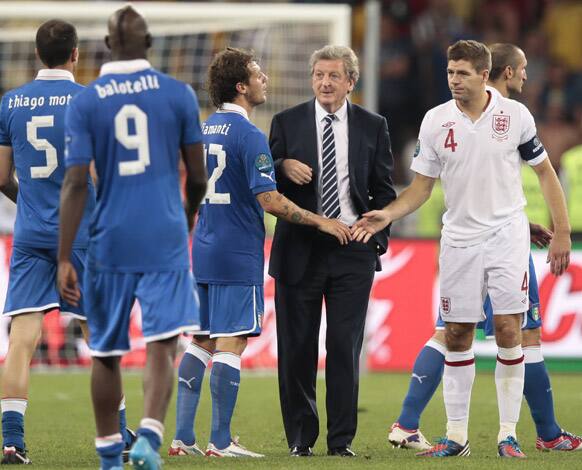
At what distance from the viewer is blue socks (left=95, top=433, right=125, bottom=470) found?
20.2 ft

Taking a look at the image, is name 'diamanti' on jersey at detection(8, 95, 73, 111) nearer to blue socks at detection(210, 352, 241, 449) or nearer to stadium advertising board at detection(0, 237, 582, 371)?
blue socks at detection(210, 352, 241, 449)

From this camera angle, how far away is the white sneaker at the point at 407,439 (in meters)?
8.34

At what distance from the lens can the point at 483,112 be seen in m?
7.61

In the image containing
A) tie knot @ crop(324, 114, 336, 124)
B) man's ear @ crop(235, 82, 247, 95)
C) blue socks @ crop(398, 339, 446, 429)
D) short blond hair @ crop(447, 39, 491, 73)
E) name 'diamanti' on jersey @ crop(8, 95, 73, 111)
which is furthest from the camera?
blue socks @ crop(398, 339, 446, 429)

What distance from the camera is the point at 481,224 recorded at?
759 cm

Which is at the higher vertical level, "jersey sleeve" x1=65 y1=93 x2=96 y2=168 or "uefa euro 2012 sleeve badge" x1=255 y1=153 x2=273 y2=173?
"jersey sleeve" x1=65 y1=93 x2=96 y2=168

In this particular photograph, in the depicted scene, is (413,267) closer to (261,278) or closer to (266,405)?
(266,405)

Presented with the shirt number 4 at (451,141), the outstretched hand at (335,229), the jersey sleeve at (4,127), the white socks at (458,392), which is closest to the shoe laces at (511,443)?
the white socks at (458,392)

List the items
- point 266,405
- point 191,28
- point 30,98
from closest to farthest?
1. point 30,98
2. point 266,405
3. point 191,28

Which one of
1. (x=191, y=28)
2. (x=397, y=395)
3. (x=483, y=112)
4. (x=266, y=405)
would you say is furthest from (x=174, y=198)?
(x=191, y=28)

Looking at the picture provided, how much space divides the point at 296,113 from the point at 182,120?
1975 mm

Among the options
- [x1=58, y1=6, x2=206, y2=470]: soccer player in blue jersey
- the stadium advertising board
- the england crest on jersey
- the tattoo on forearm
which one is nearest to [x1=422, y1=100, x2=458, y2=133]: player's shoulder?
the england crest on jersey

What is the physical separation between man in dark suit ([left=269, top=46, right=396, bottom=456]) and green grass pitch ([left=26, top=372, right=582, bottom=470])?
1.21 ft

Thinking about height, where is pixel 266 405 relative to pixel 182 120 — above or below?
below
